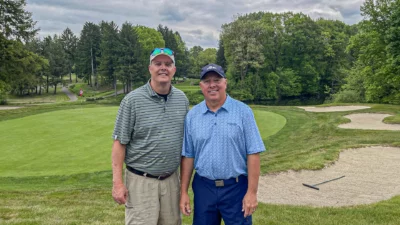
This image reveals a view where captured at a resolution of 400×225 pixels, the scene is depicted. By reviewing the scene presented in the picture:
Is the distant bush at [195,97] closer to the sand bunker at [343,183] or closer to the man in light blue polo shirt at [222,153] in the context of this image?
the sand bunker at [343,183]

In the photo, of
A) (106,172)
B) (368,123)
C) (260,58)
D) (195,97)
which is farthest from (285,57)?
(106,172)

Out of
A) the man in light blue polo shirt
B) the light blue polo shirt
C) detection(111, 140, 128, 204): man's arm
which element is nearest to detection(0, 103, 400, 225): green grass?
detection(111, 140, 128, 204): man's arm

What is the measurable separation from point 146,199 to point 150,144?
56 cm

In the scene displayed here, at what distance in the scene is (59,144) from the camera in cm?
1179

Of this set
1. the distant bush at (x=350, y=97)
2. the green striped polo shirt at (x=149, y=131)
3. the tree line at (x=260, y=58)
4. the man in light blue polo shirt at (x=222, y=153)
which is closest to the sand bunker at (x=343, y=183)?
the man in light blue polo shirt at (x=222, y=153)

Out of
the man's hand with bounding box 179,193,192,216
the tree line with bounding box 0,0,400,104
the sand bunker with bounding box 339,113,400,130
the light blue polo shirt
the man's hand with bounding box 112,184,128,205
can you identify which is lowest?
the sand bunker with bounding box 339,113,400,130

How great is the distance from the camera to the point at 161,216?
323 cm

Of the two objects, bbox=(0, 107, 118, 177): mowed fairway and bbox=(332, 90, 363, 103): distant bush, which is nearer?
bbox=(0, 107, 118, 177): mowed fairway

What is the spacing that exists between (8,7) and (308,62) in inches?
1613

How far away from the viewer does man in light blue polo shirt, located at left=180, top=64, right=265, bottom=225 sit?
283 cm

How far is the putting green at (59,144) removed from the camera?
370 inches

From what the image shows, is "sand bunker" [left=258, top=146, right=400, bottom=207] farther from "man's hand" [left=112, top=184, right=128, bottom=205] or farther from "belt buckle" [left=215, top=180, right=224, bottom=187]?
"man's hand" [left=112, top=184, right=128, bottom=205]

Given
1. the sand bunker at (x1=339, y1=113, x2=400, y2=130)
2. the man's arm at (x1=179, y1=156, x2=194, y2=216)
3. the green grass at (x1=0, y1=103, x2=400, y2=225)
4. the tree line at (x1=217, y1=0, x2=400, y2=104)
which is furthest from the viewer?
the tree line at (x1=217, y1=0, x2=400, y2=104)

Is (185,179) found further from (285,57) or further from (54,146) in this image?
(285,57)
